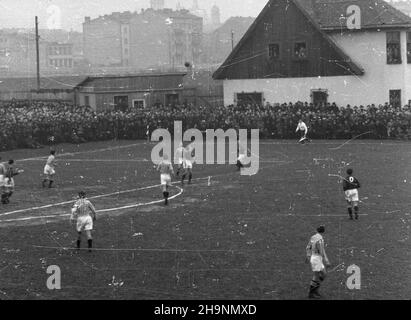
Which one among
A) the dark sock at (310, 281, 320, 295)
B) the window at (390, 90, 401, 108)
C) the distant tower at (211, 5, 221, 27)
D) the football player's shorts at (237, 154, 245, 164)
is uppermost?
the distant tower at (211, 5, 221, 27)

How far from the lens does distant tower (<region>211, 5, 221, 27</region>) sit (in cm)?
13650

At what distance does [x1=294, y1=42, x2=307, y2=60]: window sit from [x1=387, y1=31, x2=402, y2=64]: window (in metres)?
5.43

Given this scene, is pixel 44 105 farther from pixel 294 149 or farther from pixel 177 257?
pixel 177 257

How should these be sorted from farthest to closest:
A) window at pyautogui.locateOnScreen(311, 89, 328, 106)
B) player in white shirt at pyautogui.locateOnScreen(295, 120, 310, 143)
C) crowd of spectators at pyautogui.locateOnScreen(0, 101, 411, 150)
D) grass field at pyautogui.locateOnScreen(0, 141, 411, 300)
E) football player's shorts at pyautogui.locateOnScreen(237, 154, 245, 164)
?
window at pyautogui.locateOnScreen(311, 89, 328, 106) → crowd of spectators at pyautogui.locateOnScreen(0, 101, 411, 150) → player in white shirt at pyautogui.locateOnScreen(295, 120, 310, 143) → football player's shorts at pyautogui.locateOnScreen(237, 154, 245, 164) → grass field at pyautogui.locateOnScreen(0, 141, 411, 300)

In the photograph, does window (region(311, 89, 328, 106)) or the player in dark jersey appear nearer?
the player in dark jersey

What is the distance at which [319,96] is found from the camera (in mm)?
46719

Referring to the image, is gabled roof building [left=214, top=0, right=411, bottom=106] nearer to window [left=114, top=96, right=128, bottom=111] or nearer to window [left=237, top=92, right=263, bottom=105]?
window [left=237, top=92, right=263, bottom=105]

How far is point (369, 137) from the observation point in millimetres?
40906

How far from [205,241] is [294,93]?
104 feet

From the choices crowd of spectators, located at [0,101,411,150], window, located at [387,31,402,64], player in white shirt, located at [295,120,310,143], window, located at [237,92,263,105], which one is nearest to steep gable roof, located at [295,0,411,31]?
window, located at [387,31,402,64]

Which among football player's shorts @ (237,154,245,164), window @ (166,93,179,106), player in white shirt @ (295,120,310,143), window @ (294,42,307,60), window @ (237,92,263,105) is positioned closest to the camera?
football player's shorts @ (237,154,245,164)

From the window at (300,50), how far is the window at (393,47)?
5435 mm

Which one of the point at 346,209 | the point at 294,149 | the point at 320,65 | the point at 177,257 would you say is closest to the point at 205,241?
the point at 177,257

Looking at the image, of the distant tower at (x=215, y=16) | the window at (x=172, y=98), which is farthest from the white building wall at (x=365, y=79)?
the distant tower at (x=215, y=16)
